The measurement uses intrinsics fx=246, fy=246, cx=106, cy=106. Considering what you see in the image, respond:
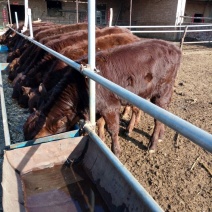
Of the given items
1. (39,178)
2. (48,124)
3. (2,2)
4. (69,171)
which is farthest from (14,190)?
(2,2)

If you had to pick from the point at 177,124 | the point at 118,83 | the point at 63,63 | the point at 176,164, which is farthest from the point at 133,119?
the point at 177,124

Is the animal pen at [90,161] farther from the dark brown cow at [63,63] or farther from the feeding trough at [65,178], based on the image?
the dark brown cow at [63,63]

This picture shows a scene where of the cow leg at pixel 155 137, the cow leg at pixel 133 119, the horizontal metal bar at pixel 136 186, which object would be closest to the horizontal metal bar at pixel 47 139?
the horizontal metal bar at pixel 136 186

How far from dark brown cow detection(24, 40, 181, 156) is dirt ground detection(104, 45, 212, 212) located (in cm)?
26

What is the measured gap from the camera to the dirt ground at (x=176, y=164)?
110 inches

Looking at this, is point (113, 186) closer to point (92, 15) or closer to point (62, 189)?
point (62, 189)

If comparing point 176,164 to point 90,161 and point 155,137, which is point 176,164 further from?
point 90,161

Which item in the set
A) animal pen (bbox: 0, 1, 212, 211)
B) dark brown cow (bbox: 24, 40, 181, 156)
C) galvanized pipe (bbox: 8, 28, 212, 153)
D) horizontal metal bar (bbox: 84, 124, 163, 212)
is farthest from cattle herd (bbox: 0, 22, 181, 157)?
galvanized pipe (bbox: 8, 28, 212, 153)

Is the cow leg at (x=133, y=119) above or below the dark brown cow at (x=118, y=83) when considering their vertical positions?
below

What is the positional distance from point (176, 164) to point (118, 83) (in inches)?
54.1

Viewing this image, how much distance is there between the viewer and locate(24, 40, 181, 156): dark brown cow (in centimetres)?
317

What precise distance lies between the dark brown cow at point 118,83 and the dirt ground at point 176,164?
0.84 feet

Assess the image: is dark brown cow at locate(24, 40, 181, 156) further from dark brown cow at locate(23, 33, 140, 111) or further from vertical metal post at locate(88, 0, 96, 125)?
vertical metal post at locate(88, 0, 96, 125)

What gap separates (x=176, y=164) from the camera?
11.1 ft
